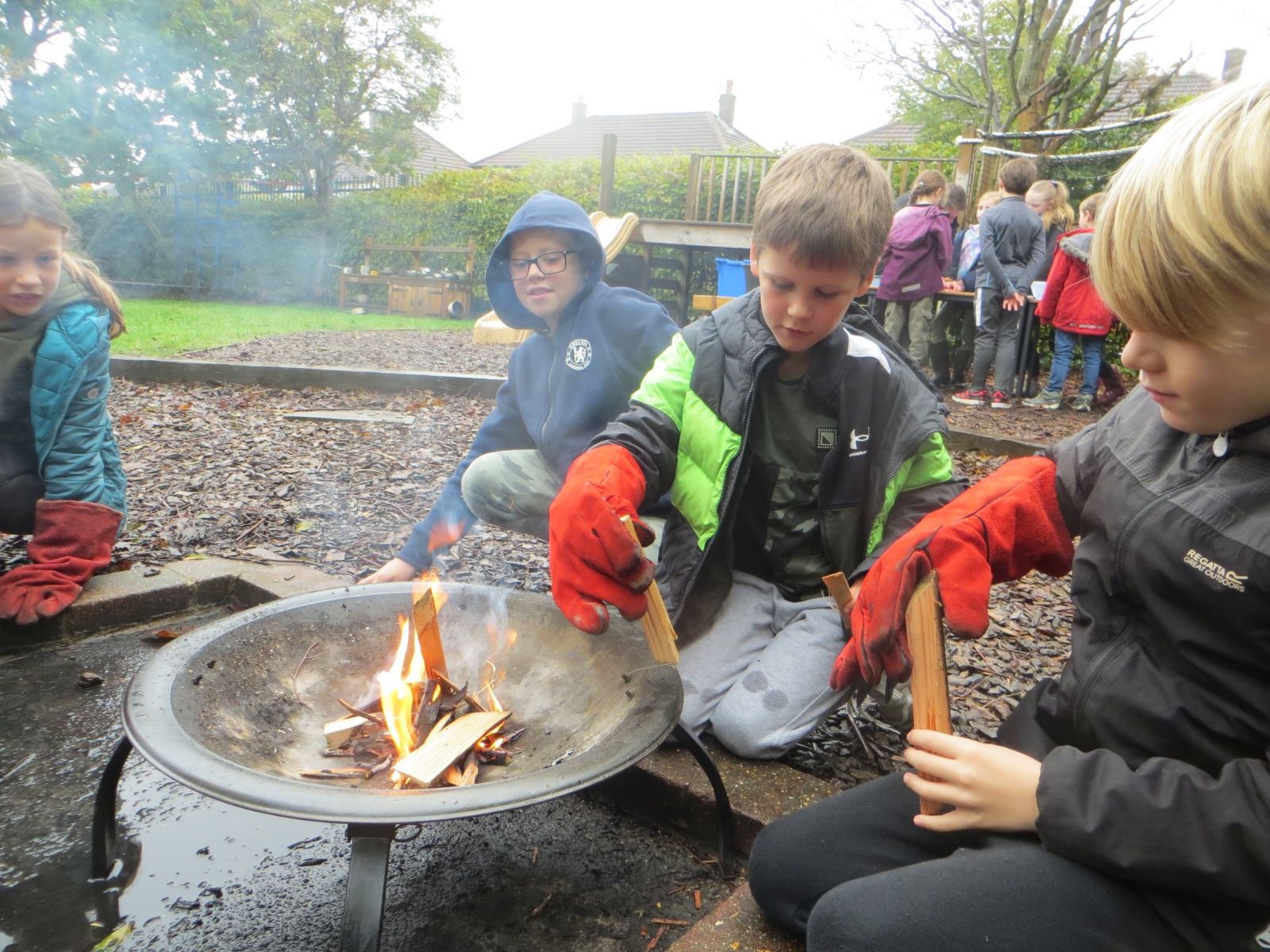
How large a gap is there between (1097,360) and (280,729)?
728 centimetres

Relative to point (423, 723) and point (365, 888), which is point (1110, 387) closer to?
point (423, 723)

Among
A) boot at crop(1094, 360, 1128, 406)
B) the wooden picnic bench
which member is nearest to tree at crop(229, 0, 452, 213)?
the wooden picnic bench

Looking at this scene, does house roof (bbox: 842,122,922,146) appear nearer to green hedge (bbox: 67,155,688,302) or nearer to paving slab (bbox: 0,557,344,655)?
green hedge (bbox: 67,155,688,302)

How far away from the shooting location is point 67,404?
2779 mm

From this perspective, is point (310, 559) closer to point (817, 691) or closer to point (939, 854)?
point (817, 691)

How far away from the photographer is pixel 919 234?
7.45 m

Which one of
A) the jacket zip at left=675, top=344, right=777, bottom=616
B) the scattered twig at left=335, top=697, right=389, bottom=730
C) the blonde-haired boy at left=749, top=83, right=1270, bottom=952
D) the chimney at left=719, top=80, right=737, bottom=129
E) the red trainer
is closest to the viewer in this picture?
the blonde-haired boy at left=749, top=83, right=1270, bottom=952

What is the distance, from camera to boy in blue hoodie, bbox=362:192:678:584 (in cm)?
275

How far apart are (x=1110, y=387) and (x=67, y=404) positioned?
806 centimetres

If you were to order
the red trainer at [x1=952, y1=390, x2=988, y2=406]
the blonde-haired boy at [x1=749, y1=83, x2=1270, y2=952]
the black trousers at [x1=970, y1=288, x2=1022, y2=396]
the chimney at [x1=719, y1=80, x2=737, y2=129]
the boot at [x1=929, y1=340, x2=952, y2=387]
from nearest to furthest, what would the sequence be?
the blonde-haired boy at [x1=749, y1=83, x2=1270, y2=952] → the black trousers at [x1=970, y1=288, x2=1022, y2=396] → the red trainer at [x1=952, y1=390, x2=988, y2=406] → the boot at [x1=929, y1=340, x2=952, y2=387] → the chimney at [x1=719, y1=80, x2=737, y2=129]

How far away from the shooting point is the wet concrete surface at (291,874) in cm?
161

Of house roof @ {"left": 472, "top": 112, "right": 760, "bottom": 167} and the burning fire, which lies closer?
the burning fire

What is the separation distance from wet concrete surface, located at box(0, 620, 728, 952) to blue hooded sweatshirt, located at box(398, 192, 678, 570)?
1.02 metres

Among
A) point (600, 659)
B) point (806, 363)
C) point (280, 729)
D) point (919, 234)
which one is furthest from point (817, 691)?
point (919, 234)
